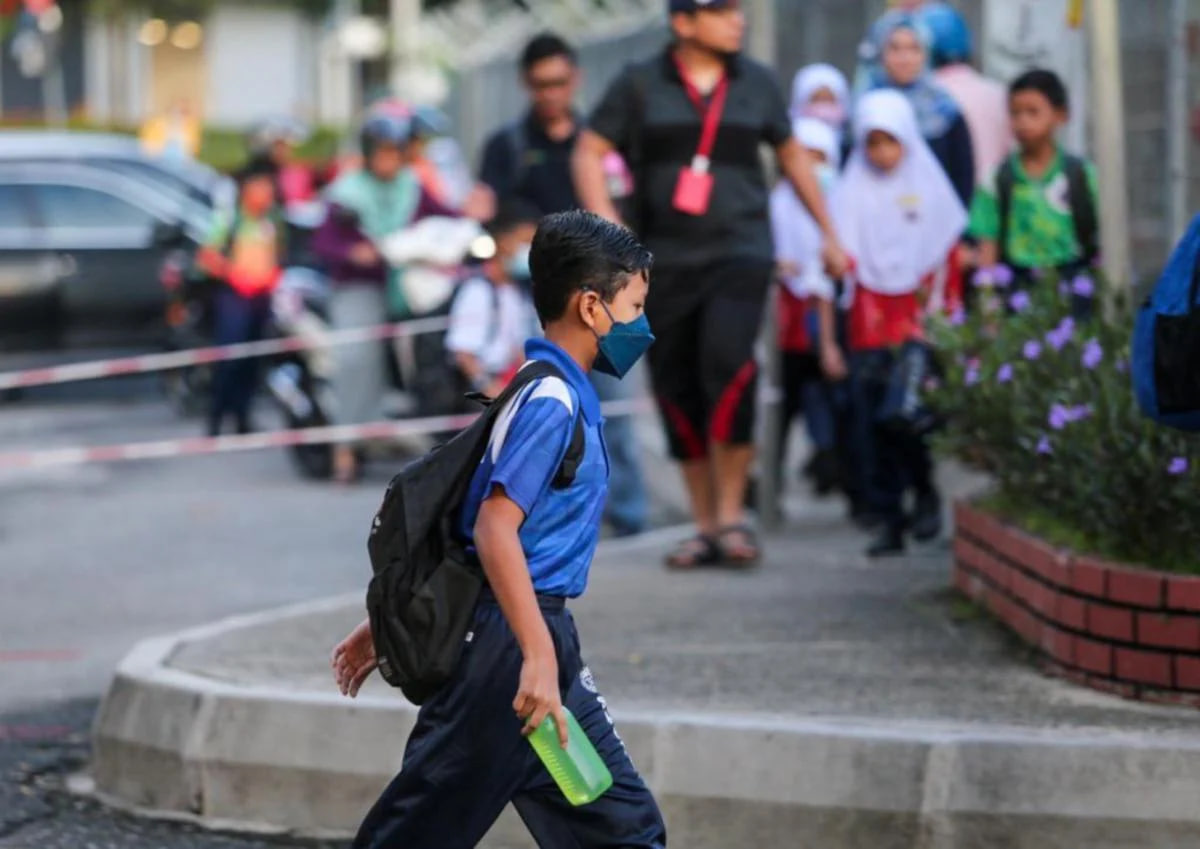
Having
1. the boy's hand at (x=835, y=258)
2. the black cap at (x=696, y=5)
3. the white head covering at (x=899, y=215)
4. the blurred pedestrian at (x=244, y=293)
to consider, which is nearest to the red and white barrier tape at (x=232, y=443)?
the blurred pedestrian at (x=244, y=293)

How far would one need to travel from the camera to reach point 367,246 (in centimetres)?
1382

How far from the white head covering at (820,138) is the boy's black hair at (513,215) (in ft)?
3.94

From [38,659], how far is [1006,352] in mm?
3335

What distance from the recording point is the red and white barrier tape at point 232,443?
13.5 meters

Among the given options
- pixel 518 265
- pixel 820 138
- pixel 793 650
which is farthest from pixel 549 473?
pixel 518 265

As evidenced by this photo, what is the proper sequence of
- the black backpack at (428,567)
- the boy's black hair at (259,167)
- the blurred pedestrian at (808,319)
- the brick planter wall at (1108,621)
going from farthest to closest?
the boy's black hair at (259,167) → the blurred pedestrian at (808,319) → the brick planter wall at (1108,621) → the black backpack at (428,567)

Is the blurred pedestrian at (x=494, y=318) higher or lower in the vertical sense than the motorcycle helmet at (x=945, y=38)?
lower

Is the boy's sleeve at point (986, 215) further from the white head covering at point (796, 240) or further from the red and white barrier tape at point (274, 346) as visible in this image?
the red and white barrier tape at point (274, 346)

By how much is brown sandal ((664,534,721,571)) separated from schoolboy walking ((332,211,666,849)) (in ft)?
15.0

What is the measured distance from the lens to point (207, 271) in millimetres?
17172

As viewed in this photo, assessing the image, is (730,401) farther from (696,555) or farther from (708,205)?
(708,205)

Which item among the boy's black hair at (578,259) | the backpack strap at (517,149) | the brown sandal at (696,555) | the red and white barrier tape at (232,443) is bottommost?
the red and white barrier tape at (232,443)

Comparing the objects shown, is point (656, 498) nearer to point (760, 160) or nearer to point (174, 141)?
Result: point (760, 160)

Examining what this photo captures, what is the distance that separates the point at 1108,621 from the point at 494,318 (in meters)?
5.83
